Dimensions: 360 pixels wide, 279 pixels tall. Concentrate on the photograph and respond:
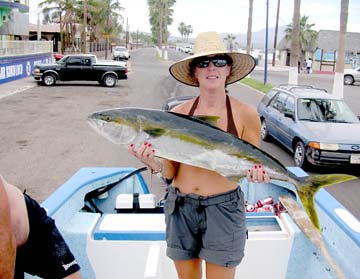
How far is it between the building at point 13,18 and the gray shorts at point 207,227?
26525mm

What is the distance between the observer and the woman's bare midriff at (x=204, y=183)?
2.88 metres

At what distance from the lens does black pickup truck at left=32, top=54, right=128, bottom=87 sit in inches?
998

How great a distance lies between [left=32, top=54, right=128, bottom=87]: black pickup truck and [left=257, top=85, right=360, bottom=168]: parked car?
15002 millimetres

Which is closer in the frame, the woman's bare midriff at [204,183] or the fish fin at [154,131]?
the fish fin at [154,131]

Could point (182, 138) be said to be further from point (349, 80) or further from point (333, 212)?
point (349, 80)

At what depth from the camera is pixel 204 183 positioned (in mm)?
2881

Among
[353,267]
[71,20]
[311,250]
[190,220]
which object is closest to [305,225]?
[311,250]

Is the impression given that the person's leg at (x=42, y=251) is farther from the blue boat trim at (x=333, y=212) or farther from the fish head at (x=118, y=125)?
the blue boat trim at (x=333, y=212)

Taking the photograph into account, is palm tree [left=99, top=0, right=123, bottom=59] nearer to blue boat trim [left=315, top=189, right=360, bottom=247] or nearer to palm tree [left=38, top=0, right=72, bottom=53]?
palm tree [left=38, top=0, right=72, bottom=53]

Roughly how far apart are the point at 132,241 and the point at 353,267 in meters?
1.82

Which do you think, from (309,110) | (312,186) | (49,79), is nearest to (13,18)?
(49,79)

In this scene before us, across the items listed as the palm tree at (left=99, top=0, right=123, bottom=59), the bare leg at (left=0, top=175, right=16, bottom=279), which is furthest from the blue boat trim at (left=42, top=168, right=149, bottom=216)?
the palm tree at (left=99, top=0, right=123, bottom=59)

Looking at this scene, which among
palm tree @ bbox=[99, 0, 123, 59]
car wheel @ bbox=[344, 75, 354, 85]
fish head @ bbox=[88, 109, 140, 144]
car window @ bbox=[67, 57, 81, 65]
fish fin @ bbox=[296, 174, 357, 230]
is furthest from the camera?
palm tree @ bbox=[99, 0, 123, 59]

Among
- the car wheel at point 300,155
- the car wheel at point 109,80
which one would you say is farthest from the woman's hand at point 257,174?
the car wheel at point 109,80
